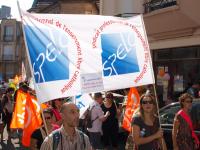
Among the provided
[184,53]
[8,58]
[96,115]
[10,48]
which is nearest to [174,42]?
[184,53]

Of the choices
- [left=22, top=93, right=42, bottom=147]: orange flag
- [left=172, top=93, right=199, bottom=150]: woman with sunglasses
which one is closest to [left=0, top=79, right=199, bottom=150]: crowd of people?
[left=172, top=93, right=199, bottom=150]: woman with sunglasses

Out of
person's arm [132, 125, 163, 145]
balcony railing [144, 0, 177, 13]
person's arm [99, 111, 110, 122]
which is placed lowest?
person's arm [99, 111, 110, 122]

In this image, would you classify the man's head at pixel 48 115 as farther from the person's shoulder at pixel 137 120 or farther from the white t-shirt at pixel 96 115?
the white t-shirt at pixel 96 115

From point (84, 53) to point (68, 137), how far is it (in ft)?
6.42

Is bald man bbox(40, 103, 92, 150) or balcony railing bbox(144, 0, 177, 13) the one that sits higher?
balcony railing bbox(144, 0, 177, 13)

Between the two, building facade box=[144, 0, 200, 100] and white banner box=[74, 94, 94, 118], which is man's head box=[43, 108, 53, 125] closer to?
white banner box=[74, 94, 94, 118]

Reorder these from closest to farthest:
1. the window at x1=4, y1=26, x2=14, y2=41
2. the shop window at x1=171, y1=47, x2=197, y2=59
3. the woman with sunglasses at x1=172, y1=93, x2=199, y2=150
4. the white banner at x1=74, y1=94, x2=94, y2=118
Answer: the woman with sunglasses at x1=172, y1=93, x2=199, y2=150 < the white banner at x1=74, y1=94, x2=94, y2=118 < the shop window at x1=171, y1=47, x2=197, y2=59 < the window at x1=4, y1=26, x2=14, y2=41

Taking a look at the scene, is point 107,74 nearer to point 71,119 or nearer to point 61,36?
point 61,36

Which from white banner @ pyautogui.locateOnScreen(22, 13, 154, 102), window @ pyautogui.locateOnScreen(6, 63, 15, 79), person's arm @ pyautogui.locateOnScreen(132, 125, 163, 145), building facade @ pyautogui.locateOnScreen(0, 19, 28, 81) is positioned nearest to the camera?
white banner @ pyautogui.locateOnScreen(22, 13, 154, 102)

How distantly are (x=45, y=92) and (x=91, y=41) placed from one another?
1.11 m

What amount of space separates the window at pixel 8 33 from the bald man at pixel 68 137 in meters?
93.4

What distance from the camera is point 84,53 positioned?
5.94m

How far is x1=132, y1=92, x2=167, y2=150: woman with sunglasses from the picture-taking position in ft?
18.9

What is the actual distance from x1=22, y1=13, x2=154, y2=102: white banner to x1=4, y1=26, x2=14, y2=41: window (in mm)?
90915
